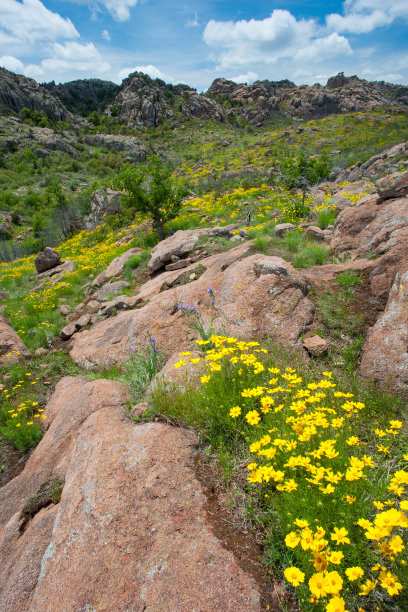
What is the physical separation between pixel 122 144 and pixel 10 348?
65351 mm

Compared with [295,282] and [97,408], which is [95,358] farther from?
[295,282]

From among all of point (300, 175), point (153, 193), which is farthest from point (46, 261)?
point (300, 175)

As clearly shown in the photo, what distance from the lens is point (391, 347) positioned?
10.6 feet

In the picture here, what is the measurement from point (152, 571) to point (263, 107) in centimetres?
10655

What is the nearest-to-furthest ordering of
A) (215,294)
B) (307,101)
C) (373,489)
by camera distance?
1. (373,489)
2. (215,294)
3. (307,101)

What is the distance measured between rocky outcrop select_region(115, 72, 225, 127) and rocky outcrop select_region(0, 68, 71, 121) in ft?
54.1

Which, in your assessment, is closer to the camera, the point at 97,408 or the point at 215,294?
the point at 97,408

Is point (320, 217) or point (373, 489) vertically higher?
point (320, 217)

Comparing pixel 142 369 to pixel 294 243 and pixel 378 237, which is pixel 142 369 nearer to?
pixel 294 243

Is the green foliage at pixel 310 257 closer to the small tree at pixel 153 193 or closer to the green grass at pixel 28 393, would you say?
the green grass at pixel 28 393

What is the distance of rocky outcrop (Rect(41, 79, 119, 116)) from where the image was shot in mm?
92125

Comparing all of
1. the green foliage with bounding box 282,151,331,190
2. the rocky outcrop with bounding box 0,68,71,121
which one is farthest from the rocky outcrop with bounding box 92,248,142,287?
the rocky outcrop with bounding box 0,68,71,121

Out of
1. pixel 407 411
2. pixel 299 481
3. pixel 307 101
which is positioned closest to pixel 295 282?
pixel 407 411

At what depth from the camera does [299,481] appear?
6.23 feet
